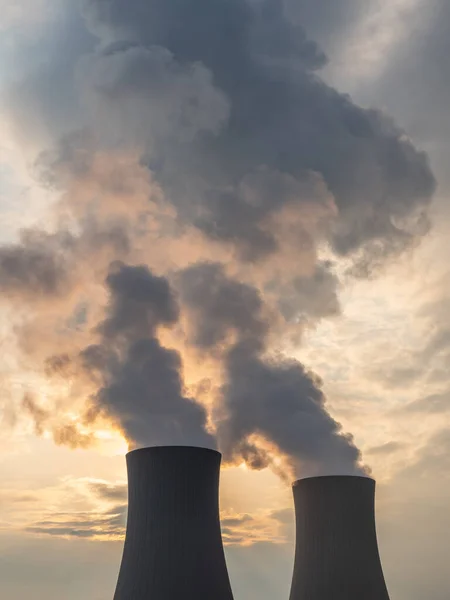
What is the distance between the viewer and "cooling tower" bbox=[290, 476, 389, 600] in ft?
53.3

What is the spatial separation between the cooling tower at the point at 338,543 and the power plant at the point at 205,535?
23 mm

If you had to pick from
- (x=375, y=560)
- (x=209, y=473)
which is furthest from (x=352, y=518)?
(x=209, y=473)

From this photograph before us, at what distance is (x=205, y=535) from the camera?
592 inches

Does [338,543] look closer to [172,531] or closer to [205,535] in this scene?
[205,535]

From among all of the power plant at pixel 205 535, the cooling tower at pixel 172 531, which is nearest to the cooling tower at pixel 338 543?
the power plant at pixel 205 535

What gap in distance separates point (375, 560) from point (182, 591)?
5.03m

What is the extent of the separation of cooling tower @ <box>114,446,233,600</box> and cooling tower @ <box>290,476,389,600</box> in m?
2.64

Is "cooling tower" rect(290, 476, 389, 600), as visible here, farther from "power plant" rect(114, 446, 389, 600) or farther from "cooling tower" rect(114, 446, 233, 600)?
"cooling tower" rect(114, 446, 233, 600)

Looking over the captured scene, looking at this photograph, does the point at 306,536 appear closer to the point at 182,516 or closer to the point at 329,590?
the point at 329,590

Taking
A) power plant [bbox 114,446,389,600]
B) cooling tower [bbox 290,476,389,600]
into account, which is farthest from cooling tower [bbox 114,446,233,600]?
cooling tower [bbox 290,476,389,600]

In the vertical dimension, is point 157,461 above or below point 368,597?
above

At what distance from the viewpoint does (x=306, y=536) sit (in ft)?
56.4

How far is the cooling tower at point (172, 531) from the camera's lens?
568 inches

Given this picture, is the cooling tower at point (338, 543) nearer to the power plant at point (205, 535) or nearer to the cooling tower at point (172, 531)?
the power plant at point (205, 535)
